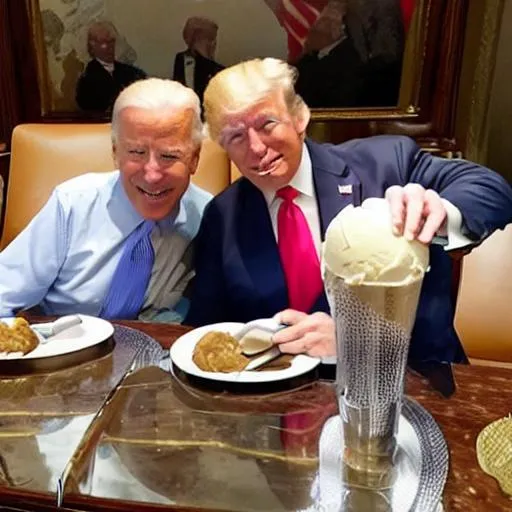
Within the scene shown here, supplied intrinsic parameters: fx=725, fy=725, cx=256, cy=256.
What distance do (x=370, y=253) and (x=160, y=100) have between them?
820 mm

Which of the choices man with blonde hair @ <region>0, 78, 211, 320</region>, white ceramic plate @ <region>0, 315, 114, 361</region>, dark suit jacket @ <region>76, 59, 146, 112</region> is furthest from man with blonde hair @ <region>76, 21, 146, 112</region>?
white ceramic plate @ <region>0, 315, 114, 361</region>


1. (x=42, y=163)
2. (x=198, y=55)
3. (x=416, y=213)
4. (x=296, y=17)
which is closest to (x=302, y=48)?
(x=296, y=17)

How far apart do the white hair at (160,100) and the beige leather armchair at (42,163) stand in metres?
0.68

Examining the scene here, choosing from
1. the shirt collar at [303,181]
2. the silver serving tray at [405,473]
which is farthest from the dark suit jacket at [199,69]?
the silver serving tray at [405,473]

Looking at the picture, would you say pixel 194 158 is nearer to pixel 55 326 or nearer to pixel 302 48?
pixel 55 326

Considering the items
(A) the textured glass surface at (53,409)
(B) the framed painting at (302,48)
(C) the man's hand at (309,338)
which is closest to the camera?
(A) the textured glass surface at (53,409)

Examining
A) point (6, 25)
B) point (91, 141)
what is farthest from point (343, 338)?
point (6, 25)

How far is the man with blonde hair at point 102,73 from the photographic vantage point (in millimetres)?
2713

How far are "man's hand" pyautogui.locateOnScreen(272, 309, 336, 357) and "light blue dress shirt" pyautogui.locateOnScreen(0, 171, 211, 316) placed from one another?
0.51 meters

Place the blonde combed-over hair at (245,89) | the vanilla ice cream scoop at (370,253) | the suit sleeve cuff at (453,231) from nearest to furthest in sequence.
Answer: the vanilla ice cream scoop at (370,253) < the suit sleeve cuff at (453,231) < the blonde combed-over hair at (245,89)

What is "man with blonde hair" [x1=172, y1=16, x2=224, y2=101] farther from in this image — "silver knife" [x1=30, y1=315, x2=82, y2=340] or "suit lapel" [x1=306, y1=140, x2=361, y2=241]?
"silver knife" [x1=30, y1=315, x2=82, y2=340]

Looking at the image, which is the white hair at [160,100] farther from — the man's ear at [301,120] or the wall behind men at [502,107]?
the wall behind men at [502,107]

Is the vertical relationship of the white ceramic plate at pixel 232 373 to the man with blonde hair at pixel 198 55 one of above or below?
below

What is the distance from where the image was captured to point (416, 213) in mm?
825
